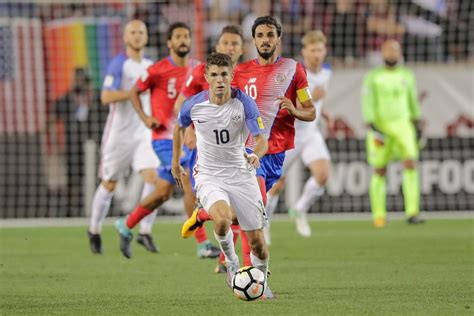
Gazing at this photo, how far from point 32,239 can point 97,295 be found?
639cm

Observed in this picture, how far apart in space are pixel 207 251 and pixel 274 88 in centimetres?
307

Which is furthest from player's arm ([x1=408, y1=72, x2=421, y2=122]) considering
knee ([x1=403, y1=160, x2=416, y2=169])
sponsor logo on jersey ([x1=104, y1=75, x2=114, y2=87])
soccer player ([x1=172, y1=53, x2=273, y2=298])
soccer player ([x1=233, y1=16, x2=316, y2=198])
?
soccer player ([x1=172, y1=53, x2=273, y2=298])

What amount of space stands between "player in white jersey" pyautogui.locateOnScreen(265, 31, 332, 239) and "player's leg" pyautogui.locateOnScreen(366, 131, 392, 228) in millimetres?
1784

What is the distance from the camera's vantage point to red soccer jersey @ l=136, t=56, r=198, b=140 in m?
11.8

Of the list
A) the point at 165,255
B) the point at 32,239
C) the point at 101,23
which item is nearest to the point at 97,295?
the point at 165,255

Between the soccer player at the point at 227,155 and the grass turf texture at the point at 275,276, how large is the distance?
0.56 meters

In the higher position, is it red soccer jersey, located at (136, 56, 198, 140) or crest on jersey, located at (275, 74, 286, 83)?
Answer: crest on jersey, located at (275, 74, 286, 83)

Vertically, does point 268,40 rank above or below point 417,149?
above

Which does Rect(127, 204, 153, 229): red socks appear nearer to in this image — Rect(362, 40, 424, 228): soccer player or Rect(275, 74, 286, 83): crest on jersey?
Rect(275, 74, 286, 83): crest on jersey

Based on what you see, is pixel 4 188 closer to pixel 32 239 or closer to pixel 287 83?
pixel 32 239

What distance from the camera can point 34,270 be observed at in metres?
10.8

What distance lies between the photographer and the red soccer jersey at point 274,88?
908cm

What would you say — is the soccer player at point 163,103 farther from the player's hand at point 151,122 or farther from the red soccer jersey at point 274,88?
the red soccer jersey at point 274,88

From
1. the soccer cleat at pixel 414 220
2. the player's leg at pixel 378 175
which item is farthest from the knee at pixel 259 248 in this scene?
the soccer cleat at pixel 414 220
